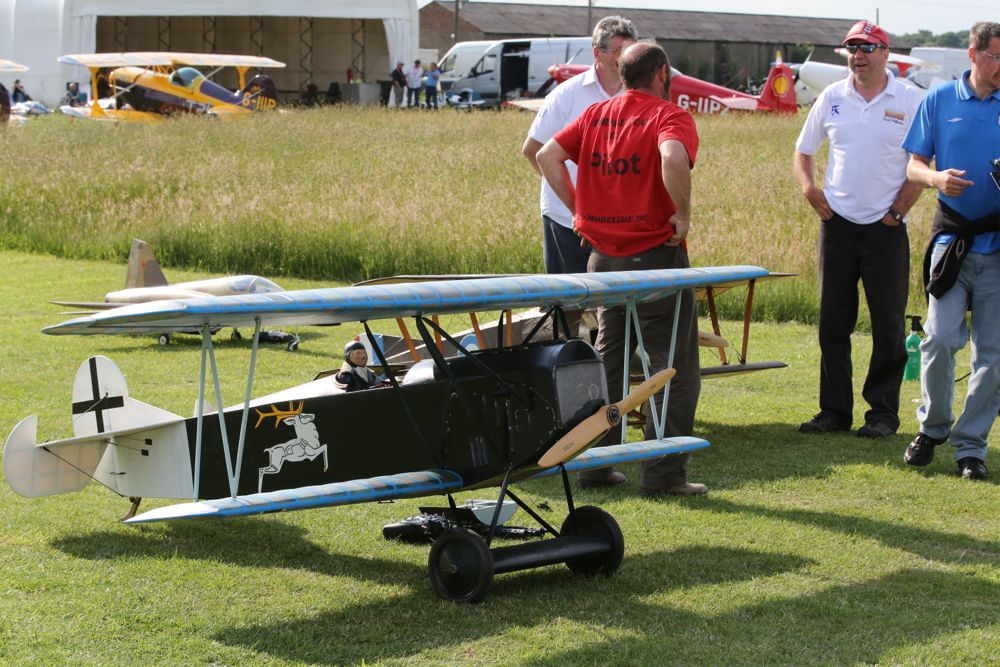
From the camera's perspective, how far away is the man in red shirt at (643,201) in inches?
229

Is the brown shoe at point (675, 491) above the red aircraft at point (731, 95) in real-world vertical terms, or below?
below

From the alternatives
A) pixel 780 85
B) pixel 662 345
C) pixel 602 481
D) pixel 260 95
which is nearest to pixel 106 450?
pixel 602 481

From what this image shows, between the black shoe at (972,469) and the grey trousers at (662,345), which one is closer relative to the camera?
the grey trousers at (662,345)

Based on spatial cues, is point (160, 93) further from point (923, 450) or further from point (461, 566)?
point (461, 566)

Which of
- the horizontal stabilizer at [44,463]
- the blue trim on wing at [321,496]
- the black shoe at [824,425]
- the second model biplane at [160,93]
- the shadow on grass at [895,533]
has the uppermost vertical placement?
the second model biplane at [160,93]

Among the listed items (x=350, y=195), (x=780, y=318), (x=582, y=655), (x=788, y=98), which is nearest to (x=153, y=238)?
(x=350, y=195)

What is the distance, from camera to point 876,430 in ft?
24.7

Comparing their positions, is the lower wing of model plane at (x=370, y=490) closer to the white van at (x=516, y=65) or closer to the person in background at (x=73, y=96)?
the person in background at (x=73, y=96)

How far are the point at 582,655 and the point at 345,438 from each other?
1609 millimetres

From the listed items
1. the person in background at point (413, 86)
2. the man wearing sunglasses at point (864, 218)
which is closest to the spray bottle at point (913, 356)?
the man wearing sunglasses at point (864, 218)

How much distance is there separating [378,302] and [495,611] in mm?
1186

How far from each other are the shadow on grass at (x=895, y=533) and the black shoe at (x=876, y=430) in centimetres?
176

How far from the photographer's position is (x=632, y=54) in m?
5.86

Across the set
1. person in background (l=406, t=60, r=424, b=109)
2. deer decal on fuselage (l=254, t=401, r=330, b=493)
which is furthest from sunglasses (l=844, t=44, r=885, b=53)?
person in background (l=406, t=60, r=424, b=109)
